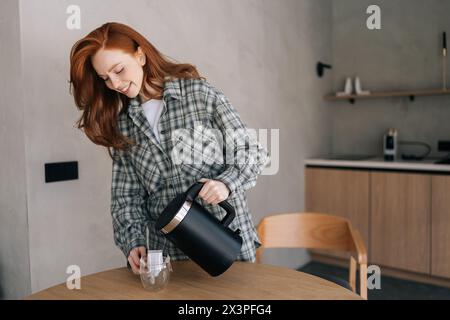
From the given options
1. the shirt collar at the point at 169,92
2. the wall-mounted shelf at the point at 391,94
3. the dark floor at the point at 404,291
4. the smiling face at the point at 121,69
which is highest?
the wall-mounted shelf at the point at 391,94

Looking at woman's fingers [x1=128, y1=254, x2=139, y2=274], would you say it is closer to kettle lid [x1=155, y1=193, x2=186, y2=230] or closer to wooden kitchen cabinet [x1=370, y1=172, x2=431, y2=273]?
kettle lid [x1=155, y1=193, x2=186, y2=230]

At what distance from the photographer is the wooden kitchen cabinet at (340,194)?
10.6 feet

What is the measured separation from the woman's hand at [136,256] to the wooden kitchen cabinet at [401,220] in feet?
7.66

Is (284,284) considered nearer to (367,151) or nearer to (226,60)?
(226,60)

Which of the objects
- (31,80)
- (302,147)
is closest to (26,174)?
(31,80)

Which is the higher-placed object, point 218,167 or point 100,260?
point 218,167

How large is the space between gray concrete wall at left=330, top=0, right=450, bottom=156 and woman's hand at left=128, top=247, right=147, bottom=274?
288cm

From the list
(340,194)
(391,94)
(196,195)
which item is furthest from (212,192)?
(391,94)

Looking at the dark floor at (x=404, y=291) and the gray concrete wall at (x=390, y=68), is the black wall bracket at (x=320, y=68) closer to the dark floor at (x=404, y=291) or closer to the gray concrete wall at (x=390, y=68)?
the gray concrete wall at (x=390, y=68)

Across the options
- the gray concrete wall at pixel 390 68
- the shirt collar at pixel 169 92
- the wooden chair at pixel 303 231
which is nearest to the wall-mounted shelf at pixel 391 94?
the gray concrete wall at pixel 390 68

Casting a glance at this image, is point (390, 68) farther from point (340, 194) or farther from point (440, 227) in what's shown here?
point (440, 227)

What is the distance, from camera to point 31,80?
1.57 meters
